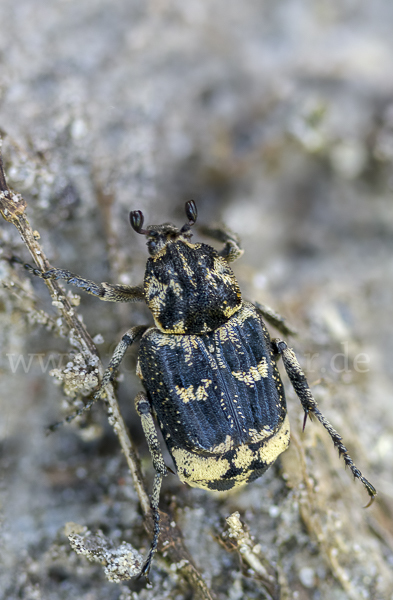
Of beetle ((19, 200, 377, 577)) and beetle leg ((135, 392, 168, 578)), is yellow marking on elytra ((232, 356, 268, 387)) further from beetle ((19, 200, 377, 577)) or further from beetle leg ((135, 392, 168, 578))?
beetle leg ((135, 392, 168, 578))

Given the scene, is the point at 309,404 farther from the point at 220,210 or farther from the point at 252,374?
the point at 220,210

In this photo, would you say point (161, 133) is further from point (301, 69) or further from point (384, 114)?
point (384, 114)

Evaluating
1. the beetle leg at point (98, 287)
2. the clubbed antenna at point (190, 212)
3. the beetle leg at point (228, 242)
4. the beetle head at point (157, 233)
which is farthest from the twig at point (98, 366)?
the beetle leg at point (228, 242)

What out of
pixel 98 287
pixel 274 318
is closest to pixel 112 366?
pixel 98 287

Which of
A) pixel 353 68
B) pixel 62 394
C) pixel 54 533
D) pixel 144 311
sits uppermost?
pixel 353 68

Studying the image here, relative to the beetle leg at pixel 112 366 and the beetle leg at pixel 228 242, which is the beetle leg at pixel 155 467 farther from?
the beetle leg at pixel 228 242

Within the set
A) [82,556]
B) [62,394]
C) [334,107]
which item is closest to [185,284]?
[62,394]
